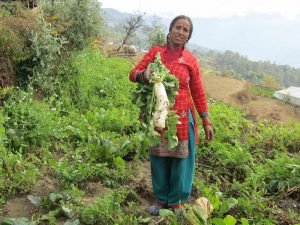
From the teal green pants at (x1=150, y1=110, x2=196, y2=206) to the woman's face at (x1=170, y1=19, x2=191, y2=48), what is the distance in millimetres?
672

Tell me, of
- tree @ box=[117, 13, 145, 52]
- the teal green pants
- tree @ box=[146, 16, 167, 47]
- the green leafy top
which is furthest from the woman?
tree @ box=[117, 13, 145, 52]

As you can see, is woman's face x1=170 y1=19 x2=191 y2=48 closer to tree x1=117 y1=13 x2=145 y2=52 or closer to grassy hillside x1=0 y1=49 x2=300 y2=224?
grassy hillside x1=0 y1=49 x2=300 y2=224

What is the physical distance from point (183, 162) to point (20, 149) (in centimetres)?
194

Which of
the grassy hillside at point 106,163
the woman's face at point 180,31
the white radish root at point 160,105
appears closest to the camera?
the white radish root at point 160,105

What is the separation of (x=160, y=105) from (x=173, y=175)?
32.2 inches

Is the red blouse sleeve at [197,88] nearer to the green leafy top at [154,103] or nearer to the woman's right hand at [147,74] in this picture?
the green leafy top at [154,103]

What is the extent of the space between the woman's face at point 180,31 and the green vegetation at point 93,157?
34.6 inches

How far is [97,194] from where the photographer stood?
3881 mm

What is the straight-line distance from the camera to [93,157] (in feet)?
14.9

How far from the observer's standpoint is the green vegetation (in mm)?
3426

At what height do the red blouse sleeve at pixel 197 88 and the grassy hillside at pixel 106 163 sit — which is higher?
the red blouse sleeve at pixel 197 88

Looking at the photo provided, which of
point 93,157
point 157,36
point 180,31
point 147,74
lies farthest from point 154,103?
point 157,36

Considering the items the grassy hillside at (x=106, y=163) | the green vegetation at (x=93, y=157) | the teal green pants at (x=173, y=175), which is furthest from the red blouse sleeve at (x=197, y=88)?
the grassy hillside at (x=106, y=163)

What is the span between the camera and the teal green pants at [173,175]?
339 cm
